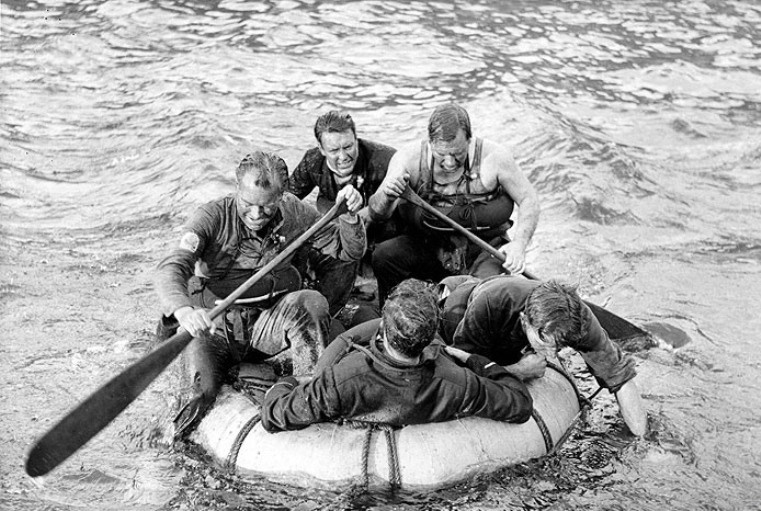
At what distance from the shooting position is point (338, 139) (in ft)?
20.5

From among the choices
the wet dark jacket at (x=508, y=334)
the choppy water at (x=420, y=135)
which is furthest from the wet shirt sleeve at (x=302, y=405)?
the wet dark jacket at (x=508, y=334)

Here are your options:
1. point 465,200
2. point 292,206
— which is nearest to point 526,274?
point 465,200

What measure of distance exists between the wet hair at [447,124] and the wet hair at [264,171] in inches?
39.5

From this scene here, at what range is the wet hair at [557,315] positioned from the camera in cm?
464

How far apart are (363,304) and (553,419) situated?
5.65ft

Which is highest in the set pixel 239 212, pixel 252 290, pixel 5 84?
pixel 239 212

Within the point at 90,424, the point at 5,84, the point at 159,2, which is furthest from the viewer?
the point at 159,2

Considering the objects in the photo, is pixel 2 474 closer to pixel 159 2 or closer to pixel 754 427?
pixel 754 427

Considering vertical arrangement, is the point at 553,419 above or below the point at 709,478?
above

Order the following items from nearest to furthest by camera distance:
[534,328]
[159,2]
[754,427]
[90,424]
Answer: [534,328]
[90,424]
[754,427]
[159,2]

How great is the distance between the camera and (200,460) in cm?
534

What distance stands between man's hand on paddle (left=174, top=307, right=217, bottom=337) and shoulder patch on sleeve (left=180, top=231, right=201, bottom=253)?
15.0 inches

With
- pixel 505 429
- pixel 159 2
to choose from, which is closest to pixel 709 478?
pixel 505 429

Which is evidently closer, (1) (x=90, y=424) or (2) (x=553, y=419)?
(1) (x=90, y=424)
